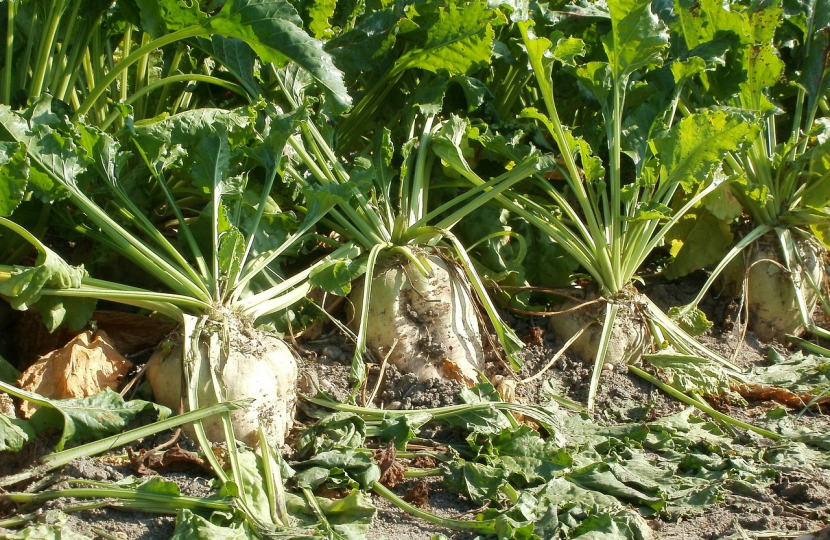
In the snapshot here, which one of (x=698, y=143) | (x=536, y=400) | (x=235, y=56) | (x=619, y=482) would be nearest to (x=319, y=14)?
(x=235, y=56)

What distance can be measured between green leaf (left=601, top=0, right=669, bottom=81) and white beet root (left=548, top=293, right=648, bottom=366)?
105cm

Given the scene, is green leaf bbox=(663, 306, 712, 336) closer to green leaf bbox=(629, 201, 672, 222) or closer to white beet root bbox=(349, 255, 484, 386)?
green leaf bbox=(629, 201, 672, 222)

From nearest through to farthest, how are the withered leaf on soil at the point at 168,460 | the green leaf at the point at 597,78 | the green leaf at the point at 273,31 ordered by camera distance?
the withered leaf on soil at the point at 168,460
the green leaf at the point at 273,31
the green leaf at the point at 597,78

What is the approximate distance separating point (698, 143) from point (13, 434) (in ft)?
9.32

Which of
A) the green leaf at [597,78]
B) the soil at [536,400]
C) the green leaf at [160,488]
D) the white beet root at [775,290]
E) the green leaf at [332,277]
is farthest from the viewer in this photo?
the white beet root at [775,290]

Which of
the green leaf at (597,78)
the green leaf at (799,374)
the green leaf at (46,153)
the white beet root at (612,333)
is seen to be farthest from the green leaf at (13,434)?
the green leaf at (799,374)

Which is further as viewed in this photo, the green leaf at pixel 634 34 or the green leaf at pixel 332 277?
the green leaf at pixel 634 34

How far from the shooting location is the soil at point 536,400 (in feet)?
7.72

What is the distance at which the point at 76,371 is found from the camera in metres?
2.71

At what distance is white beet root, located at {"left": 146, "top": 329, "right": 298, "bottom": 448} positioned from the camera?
8.74ft

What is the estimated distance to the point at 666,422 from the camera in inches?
123

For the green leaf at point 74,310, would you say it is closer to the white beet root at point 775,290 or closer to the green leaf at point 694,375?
the green leaf at point 694,375

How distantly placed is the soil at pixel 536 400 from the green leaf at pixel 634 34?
4.13ft

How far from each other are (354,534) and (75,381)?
1085mm
